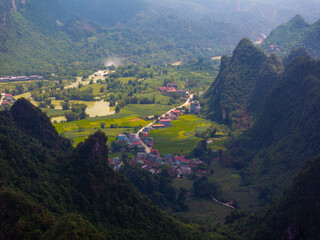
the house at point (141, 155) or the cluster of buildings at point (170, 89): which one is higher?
the house at point (141, 155)

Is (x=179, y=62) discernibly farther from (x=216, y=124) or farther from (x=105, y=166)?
(x=105, y=166)

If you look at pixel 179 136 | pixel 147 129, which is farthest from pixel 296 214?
pixel 147 129

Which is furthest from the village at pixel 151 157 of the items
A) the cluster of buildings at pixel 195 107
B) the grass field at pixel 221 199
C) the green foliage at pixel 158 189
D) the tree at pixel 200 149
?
the cluster of buildings at pixel 195 107

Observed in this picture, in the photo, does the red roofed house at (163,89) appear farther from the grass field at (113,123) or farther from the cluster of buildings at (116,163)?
the cluster of buildings at (116,163)

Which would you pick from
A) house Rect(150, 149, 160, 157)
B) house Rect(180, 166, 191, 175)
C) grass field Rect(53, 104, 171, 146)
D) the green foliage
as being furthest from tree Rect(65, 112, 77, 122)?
the green foliage

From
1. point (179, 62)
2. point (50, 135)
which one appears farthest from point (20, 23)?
point (50, 135)

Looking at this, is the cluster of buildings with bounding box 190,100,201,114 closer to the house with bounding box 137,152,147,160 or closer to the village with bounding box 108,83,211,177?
the village with bounding box 108,83,211,177

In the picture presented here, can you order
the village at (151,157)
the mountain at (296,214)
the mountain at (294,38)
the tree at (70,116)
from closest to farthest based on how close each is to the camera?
the mountain at (296,214)
the village at (151,157)
the tree at (70,116)
the mountain at (294,38)
